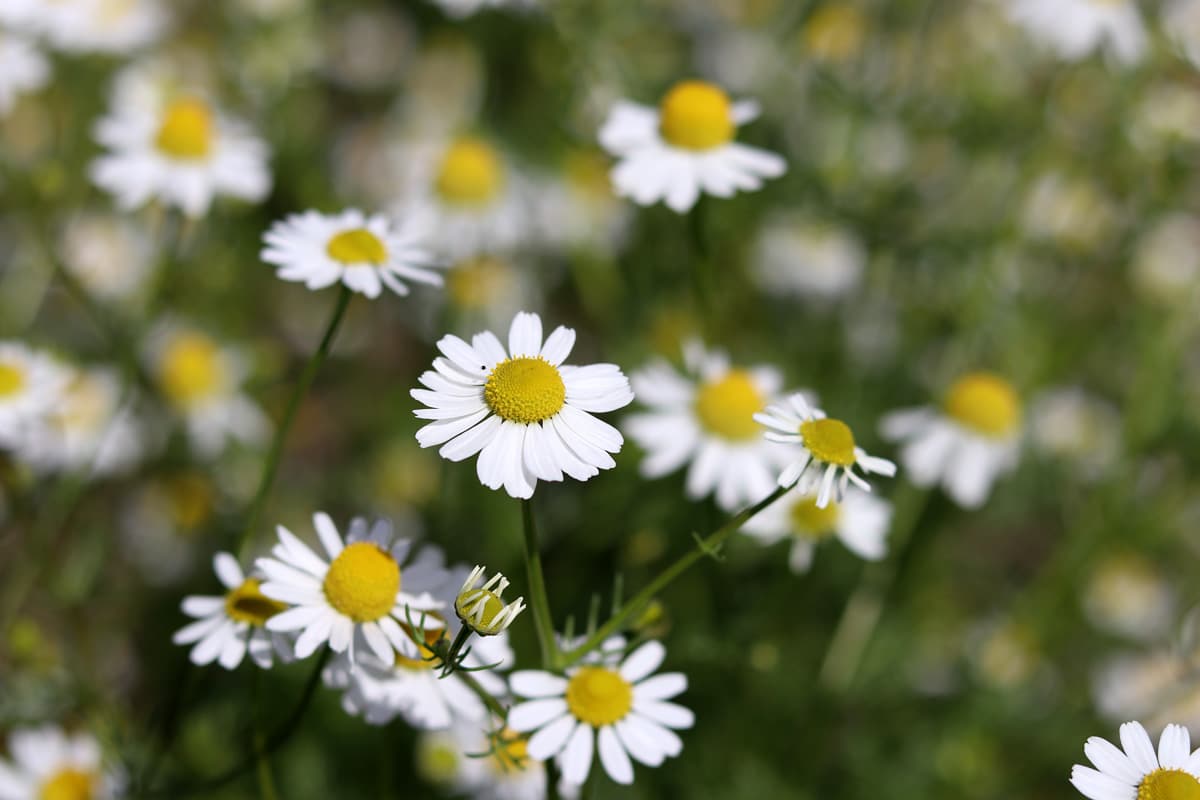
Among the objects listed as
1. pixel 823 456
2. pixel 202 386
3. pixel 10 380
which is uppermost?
pixel 823 456

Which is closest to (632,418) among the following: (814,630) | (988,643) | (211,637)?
(211,637)

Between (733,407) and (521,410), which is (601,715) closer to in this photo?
(521,410)

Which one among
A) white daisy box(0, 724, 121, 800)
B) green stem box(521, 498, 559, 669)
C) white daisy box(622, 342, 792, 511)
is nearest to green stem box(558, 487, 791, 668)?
green stem box(521, 498, 559, 669)

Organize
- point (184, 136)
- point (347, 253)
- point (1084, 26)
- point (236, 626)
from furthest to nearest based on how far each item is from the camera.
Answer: point (1084, 26)
point (184, 136)
point (347, 253)
point (236, 626)

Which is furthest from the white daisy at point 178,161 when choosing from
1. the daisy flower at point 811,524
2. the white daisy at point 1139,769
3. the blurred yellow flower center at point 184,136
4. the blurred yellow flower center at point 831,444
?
the white daisy at point 1139,769

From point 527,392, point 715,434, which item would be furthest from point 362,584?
point 715,434

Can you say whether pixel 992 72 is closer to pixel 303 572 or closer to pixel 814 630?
pixel 814 630
